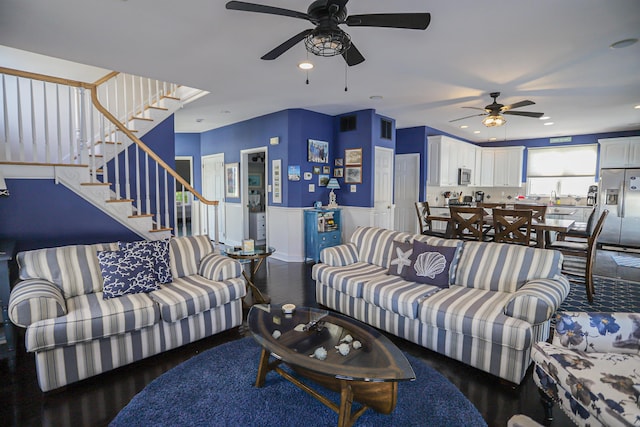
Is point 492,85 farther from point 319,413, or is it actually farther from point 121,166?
point 121,166

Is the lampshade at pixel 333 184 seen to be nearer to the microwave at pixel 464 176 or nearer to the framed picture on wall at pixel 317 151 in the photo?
the framed picture on wall at pixel 317 151

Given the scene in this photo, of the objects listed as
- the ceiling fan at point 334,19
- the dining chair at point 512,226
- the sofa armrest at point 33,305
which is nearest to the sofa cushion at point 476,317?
the dining chair at point 512,226

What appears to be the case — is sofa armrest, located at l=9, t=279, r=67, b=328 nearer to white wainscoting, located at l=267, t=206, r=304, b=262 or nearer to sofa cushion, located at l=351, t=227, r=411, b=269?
sofa cushion, located at l=351, t=227, r=411, b=269

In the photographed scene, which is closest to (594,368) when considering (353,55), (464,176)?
(353,55)

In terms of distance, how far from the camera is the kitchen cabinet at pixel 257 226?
7.01 meters

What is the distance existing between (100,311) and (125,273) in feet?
1.50

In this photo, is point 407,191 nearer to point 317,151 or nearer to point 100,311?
point 317,151

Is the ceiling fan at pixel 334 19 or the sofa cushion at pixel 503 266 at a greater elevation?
the ceiling fan at pixel 334 19

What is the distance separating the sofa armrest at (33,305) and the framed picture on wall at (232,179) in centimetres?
479

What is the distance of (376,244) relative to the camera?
3607 millimetres

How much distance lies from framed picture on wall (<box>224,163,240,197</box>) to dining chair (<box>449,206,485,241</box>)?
4.41m

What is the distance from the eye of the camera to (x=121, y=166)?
456cm

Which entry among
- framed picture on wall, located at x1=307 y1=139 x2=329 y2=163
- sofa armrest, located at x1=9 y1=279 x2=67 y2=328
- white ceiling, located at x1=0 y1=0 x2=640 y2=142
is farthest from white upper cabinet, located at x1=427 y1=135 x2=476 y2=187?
sofa armrest, located at x1=9 y1=279 x2=67 y2=328

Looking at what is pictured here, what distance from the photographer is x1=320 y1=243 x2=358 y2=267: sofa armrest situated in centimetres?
347
